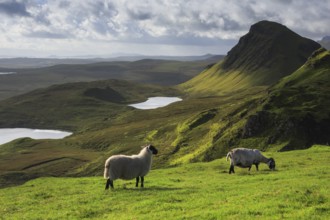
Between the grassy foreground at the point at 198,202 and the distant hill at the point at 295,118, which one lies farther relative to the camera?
the distant hill at the point at 295,118

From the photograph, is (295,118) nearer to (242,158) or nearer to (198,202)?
(242,158)

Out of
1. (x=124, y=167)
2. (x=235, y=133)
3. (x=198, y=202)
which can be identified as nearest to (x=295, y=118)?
(x=235, y=133)

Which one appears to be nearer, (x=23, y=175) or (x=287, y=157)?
(x=287, y=157)

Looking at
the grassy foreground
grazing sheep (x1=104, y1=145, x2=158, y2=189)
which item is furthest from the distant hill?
grazing sheep (x1=104, y1=145, x2=158, y2=189)

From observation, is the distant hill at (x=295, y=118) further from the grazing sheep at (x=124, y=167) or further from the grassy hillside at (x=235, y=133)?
the grazing sheep at (x=124, y=167)

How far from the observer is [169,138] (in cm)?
8975

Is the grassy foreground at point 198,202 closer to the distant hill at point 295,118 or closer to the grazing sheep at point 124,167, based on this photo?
the grazing sheep at point 124,167

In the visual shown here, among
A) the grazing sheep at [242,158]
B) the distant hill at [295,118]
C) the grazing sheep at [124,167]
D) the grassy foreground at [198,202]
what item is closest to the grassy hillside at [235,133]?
the distant hill at [295,118]

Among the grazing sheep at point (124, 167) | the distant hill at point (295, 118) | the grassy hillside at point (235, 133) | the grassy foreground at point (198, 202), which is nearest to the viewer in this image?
the grassy foreground at point (198, 202)

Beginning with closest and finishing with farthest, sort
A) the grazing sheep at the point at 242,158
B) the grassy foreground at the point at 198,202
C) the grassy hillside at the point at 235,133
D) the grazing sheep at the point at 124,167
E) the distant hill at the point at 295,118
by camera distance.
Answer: the grassy foreground at the point at 198,202, the grazing sheep at the point at 124,167, the grazing sheep at the point at 242,158, the distant hill at the point at 295,118, the grassy hillside at the point at 235,133

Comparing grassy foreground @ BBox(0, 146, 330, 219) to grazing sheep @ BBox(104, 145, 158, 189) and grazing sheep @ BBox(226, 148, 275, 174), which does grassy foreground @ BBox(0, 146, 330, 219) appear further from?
grazing sheep @ BBox(226, 148, 275, 174)

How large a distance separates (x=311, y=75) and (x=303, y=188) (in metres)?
67.5

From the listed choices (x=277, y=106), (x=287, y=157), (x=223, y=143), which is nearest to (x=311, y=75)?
(x=277, y=106)

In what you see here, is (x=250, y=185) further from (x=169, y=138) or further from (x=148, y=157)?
(x=169, y=138)
